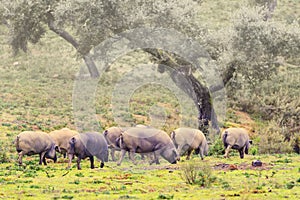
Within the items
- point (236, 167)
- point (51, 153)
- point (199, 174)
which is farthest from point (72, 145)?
point (236, 167)

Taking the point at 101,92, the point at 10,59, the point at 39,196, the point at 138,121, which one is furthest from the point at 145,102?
the point at 39,196

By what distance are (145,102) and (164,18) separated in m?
9.02

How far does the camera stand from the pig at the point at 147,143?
79.2 feet

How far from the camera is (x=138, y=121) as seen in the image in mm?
37750

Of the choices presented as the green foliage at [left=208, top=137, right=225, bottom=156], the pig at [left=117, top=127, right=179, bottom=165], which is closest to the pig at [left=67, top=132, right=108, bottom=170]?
the pig at [left=117, top=127, right=179, bottom=165]

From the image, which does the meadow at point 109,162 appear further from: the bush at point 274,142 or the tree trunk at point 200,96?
the bush at point 274,142

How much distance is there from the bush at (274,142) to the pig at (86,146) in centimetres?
1058

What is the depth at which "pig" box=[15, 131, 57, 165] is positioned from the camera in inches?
923

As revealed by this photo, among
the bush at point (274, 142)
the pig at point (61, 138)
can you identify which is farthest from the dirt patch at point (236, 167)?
the bush at point (274, 142)

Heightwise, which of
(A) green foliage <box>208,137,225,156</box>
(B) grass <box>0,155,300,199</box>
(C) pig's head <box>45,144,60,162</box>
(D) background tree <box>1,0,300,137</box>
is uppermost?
(D) background tree <box>1,0,300,137</box>

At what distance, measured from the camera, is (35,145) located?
2369cm

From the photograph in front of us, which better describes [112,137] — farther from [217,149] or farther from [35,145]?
[217,149]

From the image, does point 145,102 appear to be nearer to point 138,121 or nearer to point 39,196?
point 138,121

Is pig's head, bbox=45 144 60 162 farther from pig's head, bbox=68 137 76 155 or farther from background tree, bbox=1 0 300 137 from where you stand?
background tree, bbox=1 0 300 137
